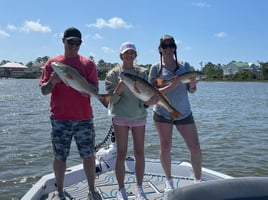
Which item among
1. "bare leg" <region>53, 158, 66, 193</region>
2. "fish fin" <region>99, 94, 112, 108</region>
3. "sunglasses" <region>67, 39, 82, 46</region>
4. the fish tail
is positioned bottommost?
"bare leg" <region>53, 158, 66, 193</region>

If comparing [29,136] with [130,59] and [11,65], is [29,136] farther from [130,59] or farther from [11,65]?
[11,65]

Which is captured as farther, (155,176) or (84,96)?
(155,176)

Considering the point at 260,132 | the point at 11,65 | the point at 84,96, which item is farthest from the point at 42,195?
the point at 11,65

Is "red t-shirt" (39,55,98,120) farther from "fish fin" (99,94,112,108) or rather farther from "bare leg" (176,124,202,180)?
"bare leg" (176,124,202,180)

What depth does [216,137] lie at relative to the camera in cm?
1455

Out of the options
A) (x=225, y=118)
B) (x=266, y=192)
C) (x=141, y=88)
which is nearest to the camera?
(x=266, y=192)

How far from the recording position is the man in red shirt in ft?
14.8

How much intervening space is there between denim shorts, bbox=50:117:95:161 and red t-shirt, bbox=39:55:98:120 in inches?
3.0

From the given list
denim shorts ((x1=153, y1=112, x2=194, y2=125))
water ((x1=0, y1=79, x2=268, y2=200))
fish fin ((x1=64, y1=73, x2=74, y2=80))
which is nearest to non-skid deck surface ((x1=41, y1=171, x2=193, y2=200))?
denim shorts ((x1=153, y1=112, x2=194, y2=125))

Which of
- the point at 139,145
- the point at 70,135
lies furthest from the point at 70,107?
the point at 139,145

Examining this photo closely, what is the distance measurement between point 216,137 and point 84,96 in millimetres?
10753

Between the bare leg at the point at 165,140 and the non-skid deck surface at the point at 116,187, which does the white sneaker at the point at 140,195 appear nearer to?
the non-skid deck surface at the point at 116,187

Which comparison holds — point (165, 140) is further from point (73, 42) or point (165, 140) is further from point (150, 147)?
point (150, 147)

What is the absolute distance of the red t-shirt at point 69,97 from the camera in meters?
4.53
